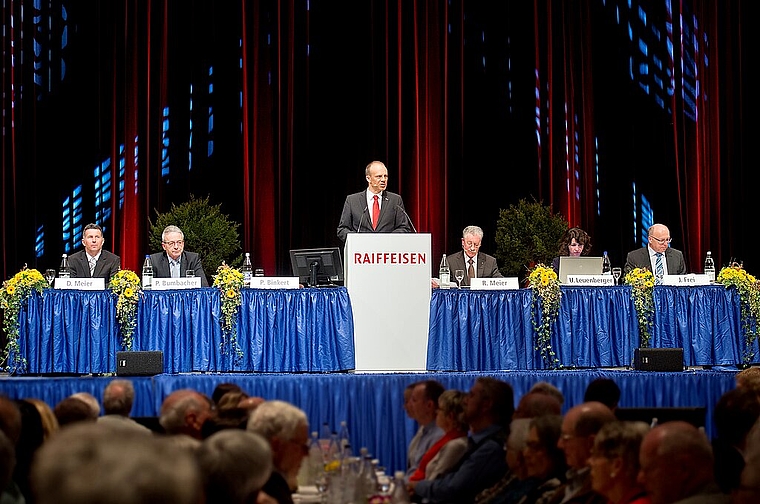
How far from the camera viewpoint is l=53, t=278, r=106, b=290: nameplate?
26.8ft

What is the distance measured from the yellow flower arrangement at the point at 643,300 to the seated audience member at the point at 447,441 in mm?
3658

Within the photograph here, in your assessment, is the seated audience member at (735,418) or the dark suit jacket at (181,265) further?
the dark suit jacket at (181,265)

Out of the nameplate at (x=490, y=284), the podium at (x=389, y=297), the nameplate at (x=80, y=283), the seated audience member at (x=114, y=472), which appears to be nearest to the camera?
the seated audience member at (x=114, y=472)

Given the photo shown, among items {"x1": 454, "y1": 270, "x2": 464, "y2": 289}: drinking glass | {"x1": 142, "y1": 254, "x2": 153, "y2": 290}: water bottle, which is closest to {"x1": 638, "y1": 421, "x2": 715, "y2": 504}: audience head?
{"x1": 454, "y1": 270, "x2": 464, "y2": 289}: drinking glass

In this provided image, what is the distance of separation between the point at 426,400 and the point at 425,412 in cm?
8

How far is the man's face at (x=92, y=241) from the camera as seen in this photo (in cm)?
911

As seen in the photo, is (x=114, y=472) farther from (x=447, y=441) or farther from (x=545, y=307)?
(x=545, y=307)

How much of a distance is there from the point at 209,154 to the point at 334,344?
520cm

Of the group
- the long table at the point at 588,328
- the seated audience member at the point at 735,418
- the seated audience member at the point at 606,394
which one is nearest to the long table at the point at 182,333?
the long table at the point at 588,328

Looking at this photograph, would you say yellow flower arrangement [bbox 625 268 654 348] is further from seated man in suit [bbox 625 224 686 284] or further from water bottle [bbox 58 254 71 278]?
water bottle [bbox 58 254 71 278]

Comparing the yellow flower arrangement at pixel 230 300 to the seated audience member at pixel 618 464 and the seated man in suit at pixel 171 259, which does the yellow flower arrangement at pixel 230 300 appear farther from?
the seated audience member at pixel 618 464

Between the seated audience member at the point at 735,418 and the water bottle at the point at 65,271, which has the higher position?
the water bottle at the point at 65,271

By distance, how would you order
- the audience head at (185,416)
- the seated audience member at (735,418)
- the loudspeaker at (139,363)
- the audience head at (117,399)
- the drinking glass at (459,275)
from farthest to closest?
the drinking glass at (459,275) → the loudspeaker at (139,363) → the audience head at (117,399) → the audience head at (185,416) → the seated audience member at (735,418)

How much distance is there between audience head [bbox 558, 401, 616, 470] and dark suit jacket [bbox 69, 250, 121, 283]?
6144 mm
